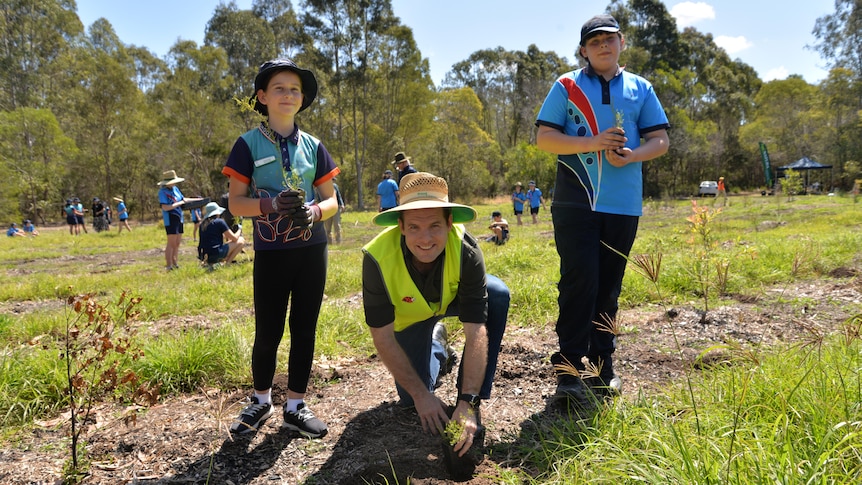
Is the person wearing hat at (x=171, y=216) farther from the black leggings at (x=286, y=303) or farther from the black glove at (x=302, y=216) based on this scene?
the black glove at (x=302, y=216)

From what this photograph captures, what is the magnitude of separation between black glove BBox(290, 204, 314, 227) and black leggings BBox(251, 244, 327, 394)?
27 cm

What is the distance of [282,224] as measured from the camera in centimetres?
236

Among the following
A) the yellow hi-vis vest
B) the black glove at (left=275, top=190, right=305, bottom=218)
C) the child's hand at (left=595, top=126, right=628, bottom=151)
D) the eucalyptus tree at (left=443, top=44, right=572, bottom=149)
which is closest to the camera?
the black glove at (left=275, top=190, right=305, bottom=218)

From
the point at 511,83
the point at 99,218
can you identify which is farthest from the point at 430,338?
the point at 511,83

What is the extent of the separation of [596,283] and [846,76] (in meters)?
41.4

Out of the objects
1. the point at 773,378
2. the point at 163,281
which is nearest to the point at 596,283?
the point at 773,378

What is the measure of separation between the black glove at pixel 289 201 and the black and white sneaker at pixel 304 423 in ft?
3.55

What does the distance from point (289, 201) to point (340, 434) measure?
4.09ft

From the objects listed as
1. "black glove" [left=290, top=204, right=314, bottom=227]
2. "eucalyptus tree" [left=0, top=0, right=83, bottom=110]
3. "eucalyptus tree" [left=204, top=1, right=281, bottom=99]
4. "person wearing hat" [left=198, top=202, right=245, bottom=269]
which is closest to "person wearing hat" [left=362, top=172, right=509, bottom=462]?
"black glove" [left=290, top=204, right=314, bottom=227]

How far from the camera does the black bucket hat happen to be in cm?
236

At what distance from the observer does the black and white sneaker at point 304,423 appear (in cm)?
247

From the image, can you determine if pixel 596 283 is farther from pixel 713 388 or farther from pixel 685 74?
pixel 685 74

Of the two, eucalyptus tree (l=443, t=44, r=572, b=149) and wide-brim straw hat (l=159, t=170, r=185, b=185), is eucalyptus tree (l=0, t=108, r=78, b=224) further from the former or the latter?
eucalyptus tree (l=443, t=44, r=572, b=149)

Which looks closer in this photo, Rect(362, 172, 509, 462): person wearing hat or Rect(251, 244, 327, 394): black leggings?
Rect(362, 172, 509, 462): person wearing hat
